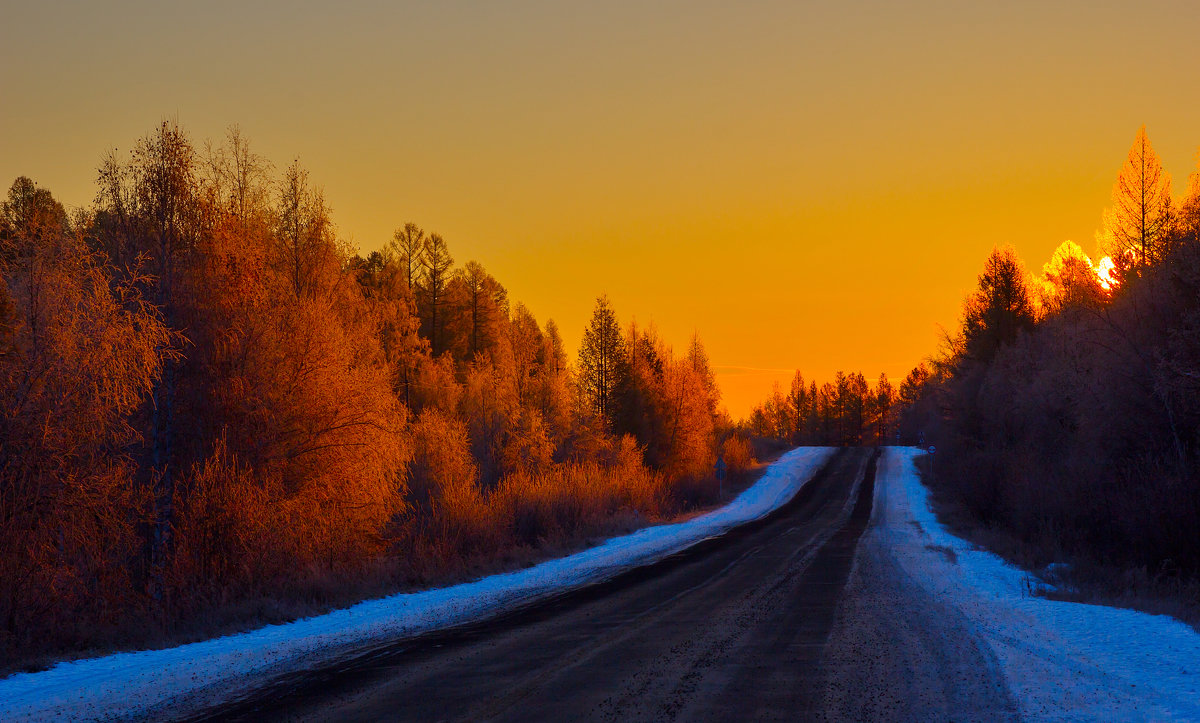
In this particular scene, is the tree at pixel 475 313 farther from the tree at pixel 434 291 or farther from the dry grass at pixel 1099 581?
the dry grass at pixel 1099 581

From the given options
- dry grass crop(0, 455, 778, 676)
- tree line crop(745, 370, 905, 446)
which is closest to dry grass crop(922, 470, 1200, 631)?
dry grass crop(0, 455, 778, 676)

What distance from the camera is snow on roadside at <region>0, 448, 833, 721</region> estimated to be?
7.56 meters

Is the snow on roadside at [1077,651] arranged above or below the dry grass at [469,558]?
below

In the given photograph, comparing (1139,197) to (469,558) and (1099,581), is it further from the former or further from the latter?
(469,558)

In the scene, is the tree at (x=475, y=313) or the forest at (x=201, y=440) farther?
the tree at (x=475, y=313)

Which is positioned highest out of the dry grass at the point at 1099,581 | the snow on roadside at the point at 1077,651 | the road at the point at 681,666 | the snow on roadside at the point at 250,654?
the snow on roadside at the point at 250,654

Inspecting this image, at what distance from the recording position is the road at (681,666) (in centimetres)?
709

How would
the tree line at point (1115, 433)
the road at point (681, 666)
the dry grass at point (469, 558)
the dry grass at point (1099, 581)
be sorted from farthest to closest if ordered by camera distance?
the tree line at point (1115, 433) → the dry grass at point (1099, 581) → the dry grass at point (469, 558) → the road at point (681, 666)

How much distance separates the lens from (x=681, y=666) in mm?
8750

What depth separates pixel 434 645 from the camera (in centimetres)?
1004

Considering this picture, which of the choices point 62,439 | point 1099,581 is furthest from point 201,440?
point 1099,581

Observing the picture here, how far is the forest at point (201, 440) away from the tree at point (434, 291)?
3095 cm

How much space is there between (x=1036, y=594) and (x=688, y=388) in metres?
43.9

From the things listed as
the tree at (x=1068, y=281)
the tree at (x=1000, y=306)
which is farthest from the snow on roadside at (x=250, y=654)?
the tree at (x=1000, y=306)
